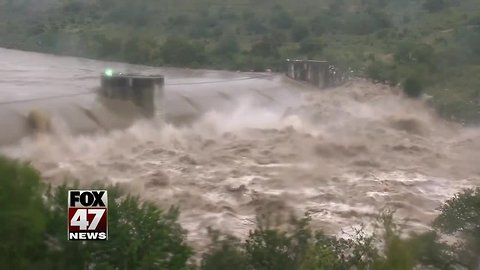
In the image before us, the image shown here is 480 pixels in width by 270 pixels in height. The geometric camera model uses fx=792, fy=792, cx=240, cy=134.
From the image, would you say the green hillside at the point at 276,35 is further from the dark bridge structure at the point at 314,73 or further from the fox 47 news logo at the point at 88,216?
the fox 47 news logo at the point at 88,216

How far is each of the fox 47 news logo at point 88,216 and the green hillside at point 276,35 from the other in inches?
893

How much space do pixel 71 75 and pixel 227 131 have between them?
8.83 meters

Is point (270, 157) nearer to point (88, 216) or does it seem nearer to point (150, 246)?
point (150, 246)

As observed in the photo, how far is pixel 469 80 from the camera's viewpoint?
34.5 m

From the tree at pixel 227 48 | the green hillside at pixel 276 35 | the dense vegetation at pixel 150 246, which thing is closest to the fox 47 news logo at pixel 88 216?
the dense vegetation at pixel 150 246

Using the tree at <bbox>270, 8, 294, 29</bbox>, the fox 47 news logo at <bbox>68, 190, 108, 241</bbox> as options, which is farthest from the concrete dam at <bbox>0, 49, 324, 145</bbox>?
the tree at <bbox>270, 8, 294, 29</bbox>

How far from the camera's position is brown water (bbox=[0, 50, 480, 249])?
15836 mm

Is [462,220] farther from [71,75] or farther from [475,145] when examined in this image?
[71,75]

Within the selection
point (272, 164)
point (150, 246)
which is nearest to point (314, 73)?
point (272, 164)

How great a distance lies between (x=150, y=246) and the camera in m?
9.42

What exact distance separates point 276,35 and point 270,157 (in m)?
23.4

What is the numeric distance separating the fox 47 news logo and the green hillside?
22.7 meters

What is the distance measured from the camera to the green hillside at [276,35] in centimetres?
3606

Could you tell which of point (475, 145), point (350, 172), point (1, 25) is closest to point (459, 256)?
point (350, 172)
